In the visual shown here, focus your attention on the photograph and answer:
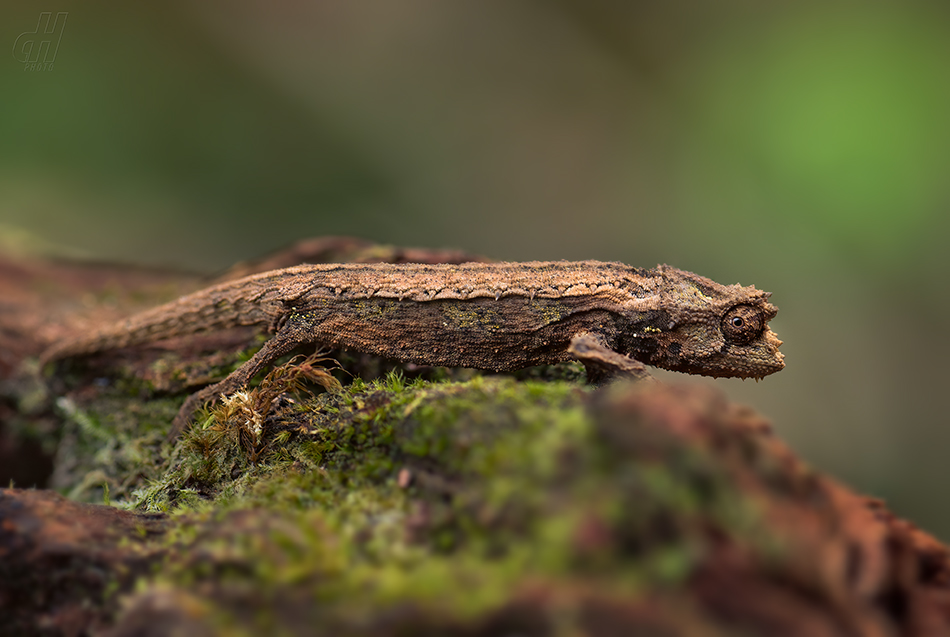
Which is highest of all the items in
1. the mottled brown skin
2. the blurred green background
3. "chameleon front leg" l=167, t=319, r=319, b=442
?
the blurred green background

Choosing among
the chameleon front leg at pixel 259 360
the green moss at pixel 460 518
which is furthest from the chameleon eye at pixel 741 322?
the chameleon front leg at pixel 259 360

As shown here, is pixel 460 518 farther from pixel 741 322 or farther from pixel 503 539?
pixel 741 322

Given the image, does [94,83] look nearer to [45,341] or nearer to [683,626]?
[45,341]

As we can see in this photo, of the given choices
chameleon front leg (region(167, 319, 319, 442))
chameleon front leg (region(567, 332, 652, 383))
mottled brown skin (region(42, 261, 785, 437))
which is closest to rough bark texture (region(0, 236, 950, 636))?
chameleon front leg (region(567, 332, 652, 383))

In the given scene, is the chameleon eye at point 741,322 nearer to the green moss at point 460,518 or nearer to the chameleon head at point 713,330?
the chameleon head at point 713,330

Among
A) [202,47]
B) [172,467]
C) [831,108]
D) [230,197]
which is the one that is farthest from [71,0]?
[831,108]

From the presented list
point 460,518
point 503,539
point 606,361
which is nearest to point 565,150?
point 606,361

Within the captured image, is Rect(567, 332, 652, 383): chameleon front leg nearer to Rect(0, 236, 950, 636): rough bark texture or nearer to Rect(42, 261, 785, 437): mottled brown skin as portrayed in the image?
Rect(42, 261, 785, 437): mottled brown skin
